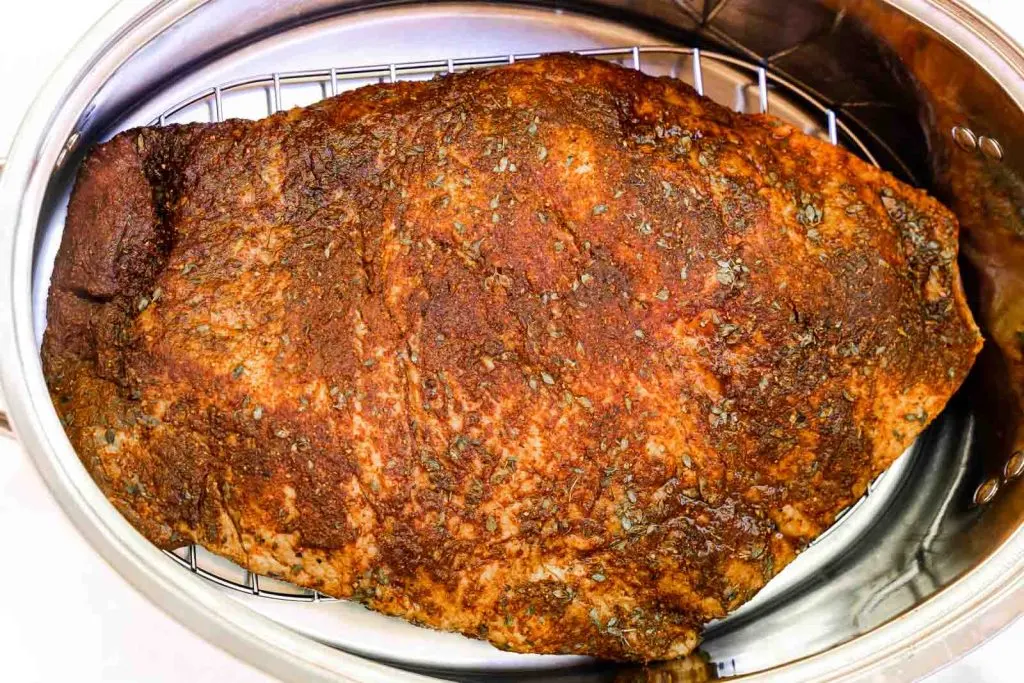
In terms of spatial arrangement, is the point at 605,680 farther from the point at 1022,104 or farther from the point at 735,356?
the point at 1022,104

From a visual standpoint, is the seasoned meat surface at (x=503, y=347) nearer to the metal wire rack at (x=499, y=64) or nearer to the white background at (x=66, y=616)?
the metal wire rack at (x=499, y=64)

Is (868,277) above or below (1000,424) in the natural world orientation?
above

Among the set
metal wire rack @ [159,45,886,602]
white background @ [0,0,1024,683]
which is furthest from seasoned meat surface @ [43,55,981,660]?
white background @ [0,0,1024,683]

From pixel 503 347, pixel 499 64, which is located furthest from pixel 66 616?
pixel 499 64

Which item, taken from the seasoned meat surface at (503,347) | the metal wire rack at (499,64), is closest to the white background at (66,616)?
the metal wire rack at (499,64)

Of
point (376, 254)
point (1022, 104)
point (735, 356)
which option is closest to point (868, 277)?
point (735, 356)
